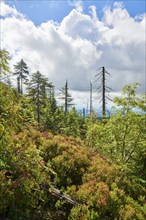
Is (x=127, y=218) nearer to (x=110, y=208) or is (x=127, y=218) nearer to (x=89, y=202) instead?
(x=110, y=208)

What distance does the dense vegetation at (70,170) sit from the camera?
6.30 m

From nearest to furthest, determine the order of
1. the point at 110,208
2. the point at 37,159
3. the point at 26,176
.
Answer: the point at 37,159 < the point at 26,176 < the point at 110,208

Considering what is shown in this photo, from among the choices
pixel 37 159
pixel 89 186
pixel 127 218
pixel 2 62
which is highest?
pixel 2 62

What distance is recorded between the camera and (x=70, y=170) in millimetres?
10742

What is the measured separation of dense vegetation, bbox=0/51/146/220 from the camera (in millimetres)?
6296

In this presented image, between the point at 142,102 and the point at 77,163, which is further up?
the point at 142,102

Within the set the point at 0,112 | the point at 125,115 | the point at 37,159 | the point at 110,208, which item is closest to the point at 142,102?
the point at 125,115

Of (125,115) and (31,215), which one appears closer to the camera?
(31,215)

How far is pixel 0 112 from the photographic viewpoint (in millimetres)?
5891

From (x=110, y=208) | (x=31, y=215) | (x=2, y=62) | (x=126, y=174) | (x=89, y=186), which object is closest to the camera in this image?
(x=2, y=62)

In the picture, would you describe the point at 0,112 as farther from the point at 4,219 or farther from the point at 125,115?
the point at 125,115

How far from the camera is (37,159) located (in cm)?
660

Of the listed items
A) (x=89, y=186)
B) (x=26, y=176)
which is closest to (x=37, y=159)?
(x=26, y=176)

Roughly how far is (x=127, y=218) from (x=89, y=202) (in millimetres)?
1471
